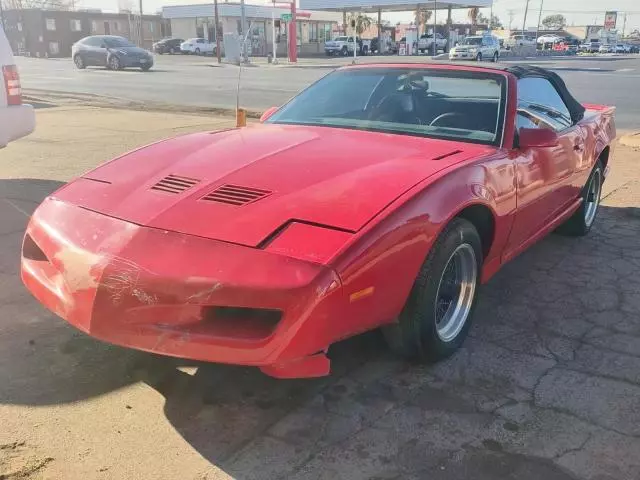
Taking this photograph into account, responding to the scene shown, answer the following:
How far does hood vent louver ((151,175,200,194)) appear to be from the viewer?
286 cm

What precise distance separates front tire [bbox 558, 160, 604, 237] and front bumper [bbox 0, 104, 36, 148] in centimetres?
507

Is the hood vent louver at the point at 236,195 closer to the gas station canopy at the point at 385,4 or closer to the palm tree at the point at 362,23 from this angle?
the gas station canopy at the point at 385,4

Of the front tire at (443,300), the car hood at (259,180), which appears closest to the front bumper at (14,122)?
the car hood at (259,180)

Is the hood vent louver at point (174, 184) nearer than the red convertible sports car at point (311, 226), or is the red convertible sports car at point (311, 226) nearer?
the red convertible sports car at point (311, 226)

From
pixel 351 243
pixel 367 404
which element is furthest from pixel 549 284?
pixel 351 243

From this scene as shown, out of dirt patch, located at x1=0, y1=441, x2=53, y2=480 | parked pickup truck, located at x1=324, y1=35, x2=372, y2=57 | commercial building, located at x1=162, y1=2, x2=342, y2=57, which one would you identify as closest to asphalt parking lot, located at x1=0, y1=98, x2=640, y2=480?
dirt patch, located at x1=0, y1=441, x2=53, y2=480

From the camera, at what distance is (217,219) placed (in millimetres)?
2568

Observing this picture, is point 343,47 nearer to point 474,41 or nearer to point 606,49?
point 474,41

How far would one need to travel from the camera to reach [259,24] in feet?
198

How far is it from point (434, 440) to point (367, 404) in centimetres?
36

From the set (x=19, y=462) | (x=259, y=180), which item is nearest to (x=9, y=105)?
(x=259, y=180)

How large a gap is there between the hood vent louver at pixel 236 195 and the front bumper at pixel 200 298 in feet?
0.98

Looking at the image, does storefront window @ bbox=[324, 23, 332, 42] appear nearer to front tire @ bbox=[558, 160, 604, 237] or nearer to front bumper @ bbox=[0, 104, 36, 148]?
front bumper @ bbox=[0, 104, 36, 148]

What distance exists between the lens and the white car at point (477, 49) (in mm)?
38344
